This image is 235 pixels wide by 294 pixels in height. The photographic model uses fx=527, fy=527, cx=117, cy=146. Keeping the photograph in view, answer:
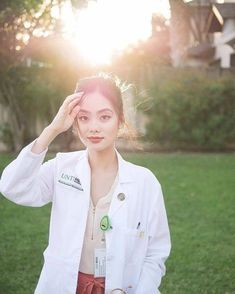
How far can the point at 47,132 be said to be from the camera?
2.25 metres

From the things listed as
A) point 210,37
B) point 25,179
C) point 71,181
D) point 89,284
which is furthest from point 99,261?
point 210,37

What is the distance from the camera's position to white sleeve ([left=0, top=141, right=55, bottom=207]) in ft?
7.18

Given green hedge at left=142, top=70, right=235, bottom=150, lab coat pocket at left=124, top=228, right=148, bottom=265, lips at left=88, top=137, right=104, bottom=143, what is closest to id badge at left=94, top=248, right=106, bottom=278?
lab coat pocket at left=124, top=228, right=148, bottom=265

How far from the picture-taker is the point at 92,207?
2.31 m

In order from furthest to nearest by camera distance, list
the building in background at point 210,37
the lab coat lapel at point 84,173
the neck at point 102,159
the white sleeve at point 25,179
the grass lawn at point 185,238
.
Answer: the building in background at point 210,37, the grass lawn at point 185,238, the neck at point 102,159, the lab coat lapel at point 84,173, the white sleeve at point 25,179

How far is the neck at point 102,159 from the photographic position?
2.43 metres

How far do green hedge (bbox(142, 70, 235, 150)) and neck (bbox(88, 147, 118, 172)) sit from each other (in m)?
10.2

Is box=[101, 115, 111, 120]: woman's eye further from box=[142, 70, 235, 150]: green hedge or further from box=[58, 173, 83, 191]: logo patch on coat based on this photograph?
box=[142, 70, 235, 150]: green hedge

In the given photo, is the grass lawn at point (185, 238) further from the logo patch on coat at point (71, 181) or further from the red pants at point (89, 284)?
the logo patch on coat at point (71, 181)

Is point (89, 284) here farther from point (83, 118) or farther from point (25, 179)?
point (83, 118)

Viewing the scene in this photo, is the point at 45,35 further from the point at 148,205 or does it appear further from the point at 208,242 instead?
the point at 148,205

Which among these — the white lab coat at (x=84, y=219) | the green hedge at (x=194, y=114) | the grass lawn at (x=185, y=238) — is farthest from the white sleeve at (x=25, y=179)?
the green hedge at (x=194, y=114)

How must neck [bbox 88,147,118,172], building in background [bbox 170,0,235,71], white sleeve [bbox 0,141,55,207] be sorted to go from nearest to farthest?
white sleeve [bbox 0,141,55,207], neck [bbox 88,147,118,172], building in background [bbox 170,0,235,71]

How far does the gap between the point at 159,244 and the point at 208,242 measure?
10.2 ft
